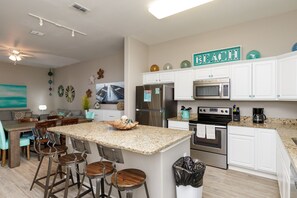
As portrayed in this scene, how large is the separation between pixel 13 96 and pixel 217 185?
25.0ft

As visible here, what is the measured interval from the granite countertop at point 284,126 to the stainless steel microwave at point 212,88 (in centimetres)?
60

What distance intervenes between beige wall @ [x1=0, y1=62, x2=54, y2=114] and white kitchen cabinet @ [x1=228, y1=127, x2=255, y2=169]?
25.1 feet

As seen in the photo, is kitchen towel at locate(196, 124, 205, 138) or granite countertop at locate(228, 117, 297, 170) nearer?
granite countertop at locate(228, 117, 297, 170)

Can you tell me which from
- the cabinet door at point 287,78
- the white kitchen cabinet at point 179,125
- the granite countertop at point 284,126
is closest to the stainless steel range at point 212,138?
the white kitchen cabinet at point 179,125

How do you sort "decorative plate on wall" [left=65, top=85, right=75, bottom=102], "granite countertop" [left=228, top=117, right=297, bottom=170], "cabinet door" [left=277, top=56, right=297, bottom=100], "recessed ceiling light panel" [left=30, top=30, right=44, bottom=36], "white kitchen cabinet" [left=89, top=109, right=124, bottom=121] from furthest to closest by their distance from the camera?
"decorative plate on wall" [left=65, top=85, right=75, bottom=102] → "white kitchen cabinet" [left=89, top=109, right=124, bottom=121] → "recessed ceiling light panel" [left=30, top=30, right=44, bottom=36] → "cabinet door" [left=277, top=56, right=297, bottom=100] → "granite countertop" [left=228, top=117, right=297, bottom=170]

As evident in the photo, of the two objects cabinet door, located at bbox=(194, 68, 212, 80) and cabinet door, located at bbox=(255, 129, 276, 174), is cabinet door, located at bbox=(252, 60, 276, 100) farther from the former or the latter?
cabinet door, located at bbox=(194, 68, 212, 80)

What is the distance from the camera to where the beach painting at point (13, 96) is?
20.3ft

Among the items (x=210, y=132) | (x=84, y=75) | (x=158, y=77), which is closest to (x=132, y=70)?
(x=158, y=77)

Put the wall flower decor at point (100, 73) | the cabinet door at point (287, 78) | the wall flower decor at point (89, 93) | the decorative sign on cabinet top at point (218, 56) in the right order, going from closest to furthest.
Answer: the cabinet door at point (287, 78) < the decorative sign on cabinet top at point (218, 56) < the wall flower decor at point (100, 73) < the wall flower decor at point (89, 93)

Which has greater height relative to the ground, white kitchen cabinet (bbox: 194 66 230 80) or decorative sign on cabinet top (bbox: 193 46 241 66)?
decorative sign on cabinet top (bbox: 193 46 241 66)

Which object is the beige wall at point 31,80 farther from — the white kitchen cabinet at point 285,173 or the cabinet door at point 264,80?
the white kitchen cabinet at point 285,173

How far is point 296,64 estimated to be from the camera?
2.34 m

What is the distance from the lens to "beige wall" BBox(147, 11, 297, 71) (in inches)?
115

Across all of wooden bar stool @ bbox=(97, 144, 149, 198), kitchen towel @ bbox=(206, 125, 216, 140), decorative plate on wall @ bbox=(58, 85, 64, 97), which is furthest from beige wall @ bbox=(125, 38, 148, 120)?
decorative plate on wall @ bbox=(58, 85, 64, 97)
